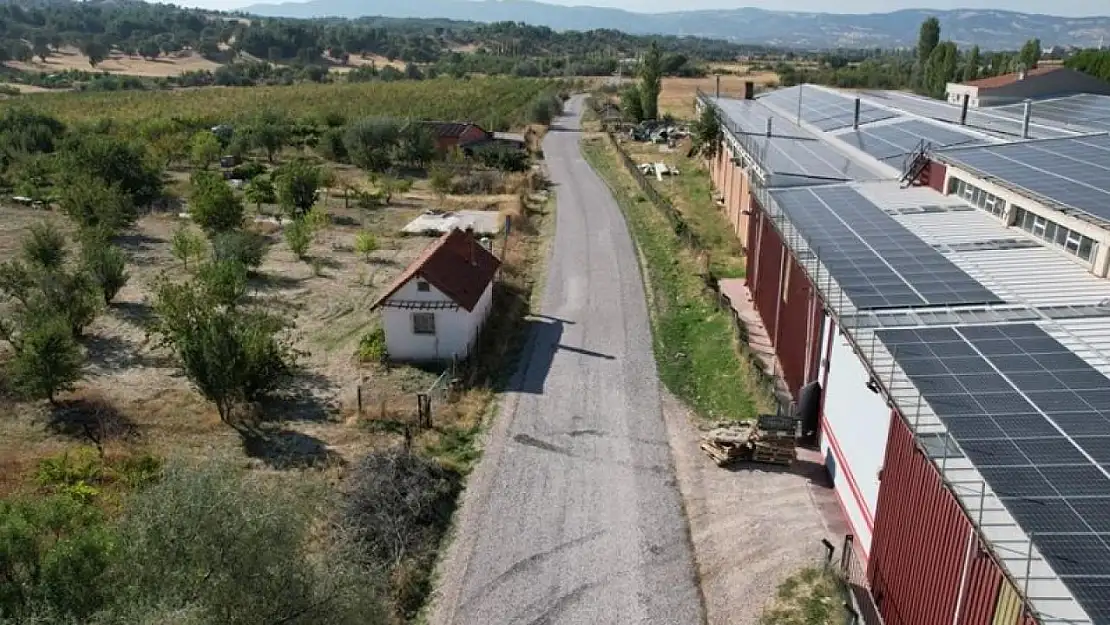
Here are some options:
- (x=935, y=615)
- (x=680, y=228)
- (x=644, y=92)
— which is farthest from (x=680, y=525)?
(x=644, y=92)

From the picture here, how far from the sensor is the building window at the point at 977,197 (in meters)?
19.9

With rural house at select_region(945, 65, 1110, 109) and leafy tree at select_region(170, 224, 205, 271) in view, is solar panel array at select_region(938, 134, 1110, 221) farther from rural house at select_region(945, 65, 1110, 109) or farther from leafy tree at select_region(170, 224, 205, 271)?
leafy tree at select_region(170, 224, 205, 271)

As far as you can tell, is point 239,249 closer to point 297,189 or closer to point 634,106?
point 297,189

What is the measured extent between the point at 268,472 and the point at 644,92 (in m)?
59.8

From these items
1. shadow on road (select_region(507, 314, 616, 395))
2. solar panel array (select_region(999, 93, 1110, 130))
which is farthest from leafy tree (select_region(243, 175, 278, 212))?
solar panel array (select_region(999, 93, 1110, 130))

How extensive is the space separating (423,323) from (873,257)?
10.8 metres

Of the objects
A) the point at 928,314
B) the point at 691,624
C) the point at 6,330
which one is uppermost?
the point at 928,314

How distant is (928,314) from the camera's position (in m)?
14.2

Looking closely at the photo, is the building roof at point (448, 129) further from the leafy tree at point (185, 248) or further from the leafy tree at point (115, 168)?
the leafy tree at point (185, 248)

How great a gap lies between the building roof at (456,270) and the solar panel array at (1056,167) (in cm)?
1311

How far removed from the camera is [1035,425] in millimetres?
10320

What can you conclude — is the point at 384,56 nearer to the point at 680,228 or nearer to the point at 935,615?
the point at 680,228

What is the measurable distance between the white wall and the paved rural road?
6.21 feet

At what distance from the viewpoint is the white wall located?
20922 mm
